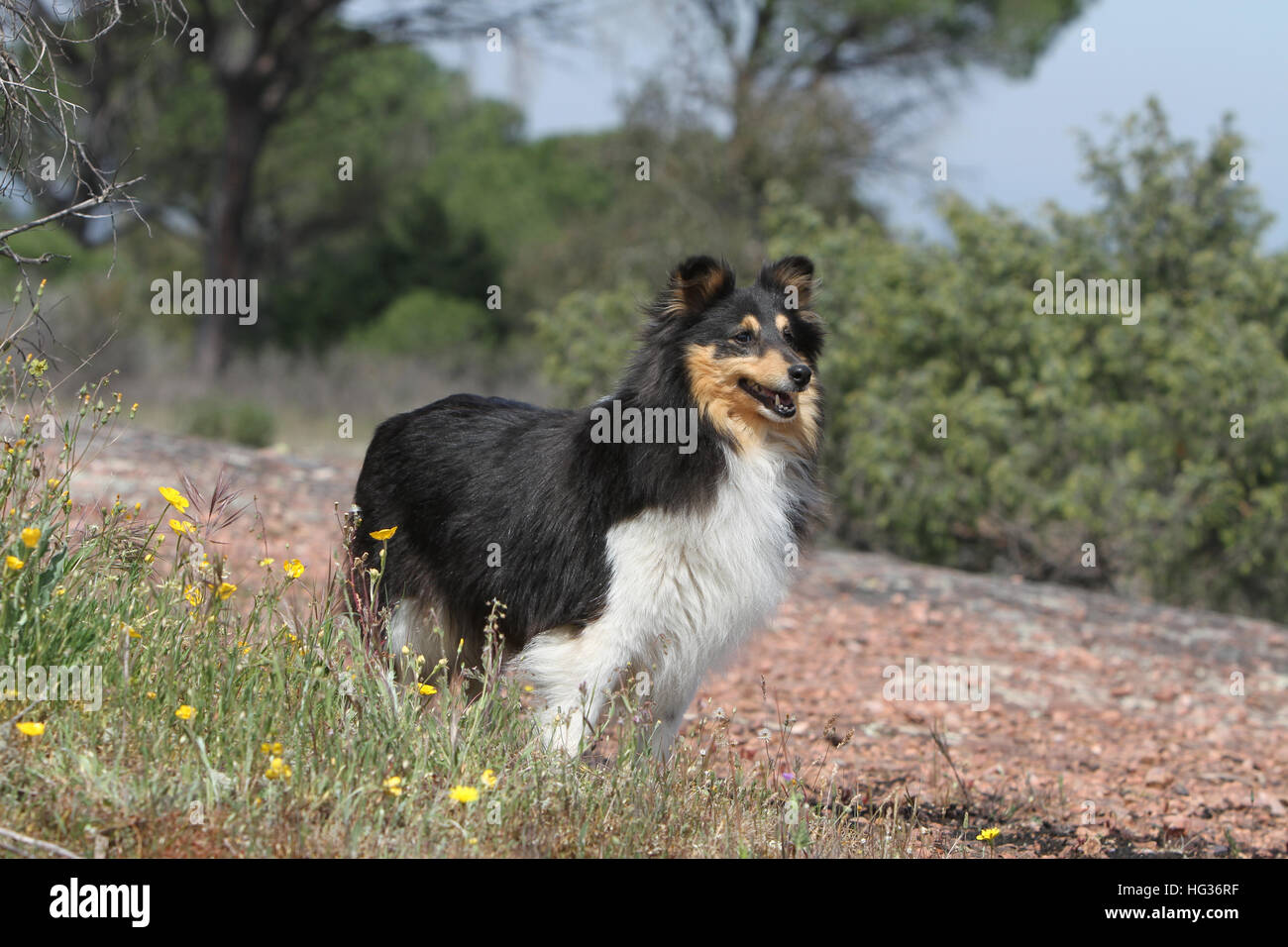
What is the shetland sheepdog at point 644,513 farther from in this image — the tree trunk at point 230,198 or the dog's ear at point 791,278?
the tree trunk at point 230,198

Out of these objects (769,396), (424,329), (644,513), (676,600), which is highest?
(424,329)

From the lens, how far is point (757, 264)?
17453 mm

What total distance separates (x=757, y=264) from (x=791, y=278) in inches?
485

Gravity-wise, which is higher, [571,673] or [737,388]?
[737,388]

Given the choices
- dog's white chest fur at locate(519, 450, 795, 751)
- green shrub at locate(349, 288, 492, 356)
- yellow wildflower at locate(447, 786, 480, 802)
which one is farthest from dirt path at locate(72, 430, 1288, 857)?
green shrub at locate(349, 288, 492, 356)

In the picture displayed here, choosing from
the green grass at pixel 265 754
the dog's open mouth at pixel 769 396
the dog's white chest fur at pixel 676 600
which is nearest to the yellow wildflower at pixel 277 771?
the green grass at pixel 265 754

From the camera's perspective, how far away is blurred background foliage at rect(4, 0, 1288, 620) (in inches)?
429

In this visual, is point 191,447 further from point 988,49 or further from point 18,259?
point 988,49

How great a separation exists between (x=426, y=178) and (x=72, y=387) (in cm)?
1599

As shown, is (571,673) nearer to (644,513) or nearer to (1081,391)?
(644,513)

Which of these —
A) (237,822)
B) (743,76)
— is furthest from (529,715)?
(743,76)

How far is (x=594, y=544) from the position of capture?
4.71 meters

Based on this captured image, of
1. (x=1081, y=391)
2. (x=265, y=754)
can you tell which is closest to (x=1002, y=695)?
(x=1081, y=391)

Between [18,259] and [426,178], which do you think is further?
[426,178]
